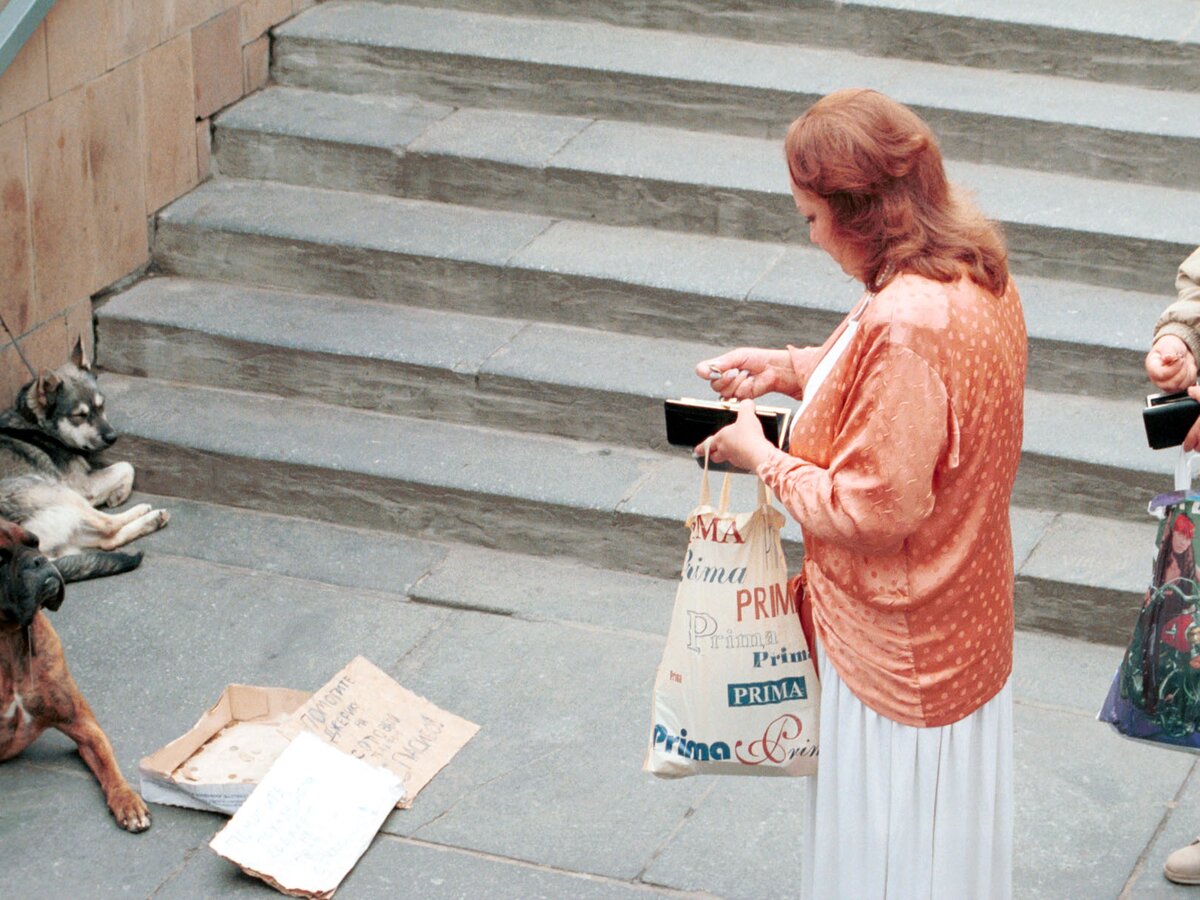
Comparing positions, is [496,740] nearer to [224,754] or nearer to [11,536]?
[224,754]

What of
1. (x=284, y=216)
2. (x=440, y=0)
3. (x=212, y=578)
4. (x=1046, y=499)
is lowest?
(x=212, y=578)

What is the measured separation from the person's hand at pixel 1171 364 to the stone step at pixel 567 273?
2.34 m

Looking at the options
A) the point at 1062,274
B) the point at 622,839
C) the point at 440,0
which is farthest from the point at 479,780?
the point at 440,0

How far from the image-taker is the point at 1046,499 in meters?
6.03

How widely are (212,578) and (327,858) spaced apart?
1.80 metres

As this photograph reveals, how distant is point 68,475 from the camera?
6.55m

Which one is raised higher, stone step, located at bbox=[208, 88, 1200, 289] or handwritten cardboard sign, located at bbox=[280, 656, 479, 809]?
stone step, located at bbox=[208, 88, 1200, 289]

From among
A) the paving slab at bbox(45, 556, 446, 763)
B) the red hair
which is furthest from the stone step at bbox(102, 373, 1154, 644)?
the red hair

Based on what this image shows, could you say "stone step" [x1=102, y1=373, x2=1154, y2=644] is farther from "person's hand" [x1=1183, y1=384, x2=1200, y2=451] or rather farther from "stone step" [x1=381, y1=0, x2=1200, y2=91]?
"stone step" [x1=381, y1=0, x2=1200, y2=91]

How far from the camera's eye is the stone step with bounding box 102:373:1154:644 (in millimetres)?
5672

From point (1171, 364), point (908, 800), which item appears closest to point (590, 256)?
point (1171, 364)

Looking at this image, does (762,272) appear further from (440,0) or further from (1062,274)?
(440,0)

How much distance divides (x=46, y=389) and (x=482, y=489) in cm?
178

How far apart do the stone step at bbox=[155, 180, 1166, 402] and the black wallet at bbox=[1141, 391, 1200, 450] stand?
8.15ft
